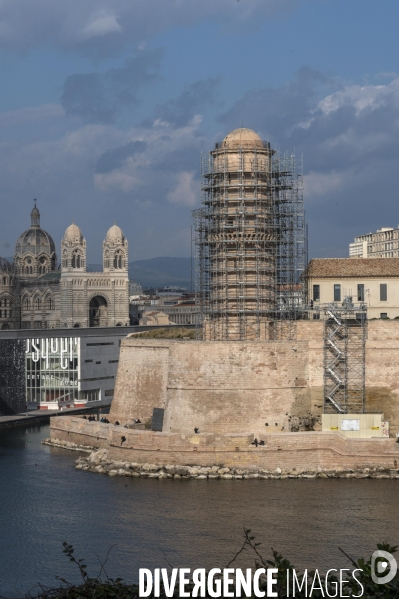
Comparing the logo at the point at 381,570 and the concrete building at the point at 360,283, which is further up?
the concrete building at the point at 360,283

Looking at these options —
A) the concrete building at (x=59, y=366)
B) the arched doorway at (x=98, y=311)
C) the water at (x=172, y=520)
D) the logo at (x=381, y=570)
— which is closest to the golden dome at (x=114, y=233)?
the arched doorway at (x=98, y=311)

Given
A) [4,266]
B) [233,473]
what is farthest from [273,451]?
[4,266]

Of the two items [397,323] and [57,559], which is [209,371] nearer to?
[397,323]

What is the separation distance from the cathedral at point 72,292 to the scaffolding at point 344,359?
2173 inches

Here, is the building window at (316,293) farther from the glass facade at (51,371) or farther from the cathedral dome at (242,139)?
the glass facade at (51,371)

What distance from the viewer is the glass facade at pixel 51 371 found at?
4891cm

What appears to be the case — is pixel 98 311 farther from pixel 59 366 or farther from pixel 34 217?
pixel 59 366

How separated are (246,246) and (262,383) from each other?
5357 millimetres

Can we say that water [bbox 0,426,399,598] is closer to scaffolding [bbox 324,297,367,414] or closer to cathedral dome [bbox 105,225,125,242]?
scaffolding [bbox 324,297,367,414]

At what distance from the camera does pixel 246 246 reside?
114ft

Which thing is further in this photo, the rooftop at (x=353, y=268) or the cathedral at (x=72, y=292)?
the cathedral at (x=72, y=292)

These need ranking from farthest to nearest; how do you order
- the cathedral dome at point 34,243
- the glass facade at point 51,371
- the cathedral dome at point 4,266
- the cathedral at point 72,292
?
the cathedral dome at point 34,243 → the cathedral dome at point 4,266 → the cathedral at point 72,292 → the glass facade at point 51,371

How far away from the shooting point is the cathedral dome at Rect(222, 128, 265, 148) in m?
34.8

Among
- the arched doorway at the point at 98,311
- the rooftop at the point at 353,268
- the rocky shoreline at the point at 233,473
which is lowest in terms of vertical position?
the rocky shoreline at the point at 233,473
